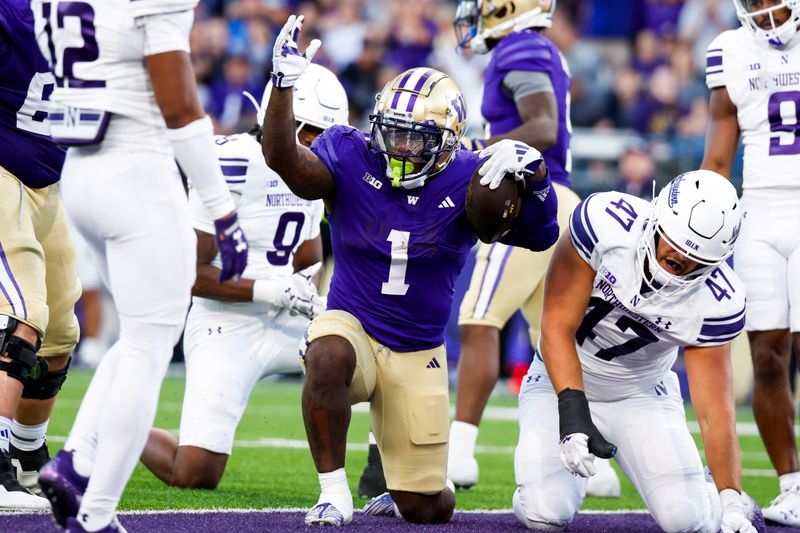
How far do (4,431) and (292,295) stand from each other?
4.19 ft

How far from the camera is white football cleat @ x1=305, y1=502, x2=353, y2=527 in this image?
386cm

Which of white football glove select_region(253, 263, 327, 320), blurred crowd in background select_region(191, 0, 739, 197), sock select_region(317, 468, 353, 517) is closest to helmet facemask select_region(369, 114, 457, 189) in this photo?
white football glove select_region(253, 263, 327, 320)

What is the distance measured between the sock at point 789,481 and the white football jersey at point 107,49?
2.89m

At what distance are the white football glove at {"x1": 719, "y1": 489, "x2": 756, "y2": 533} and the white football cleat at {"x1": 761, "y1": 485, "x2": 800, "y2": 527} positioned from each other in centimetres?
82

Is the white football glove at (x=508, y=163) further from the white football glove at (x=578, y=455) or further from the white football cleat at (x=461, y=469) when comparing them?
the white football cleat at (x=461, y=469)

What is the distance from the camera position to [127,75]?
122 inches

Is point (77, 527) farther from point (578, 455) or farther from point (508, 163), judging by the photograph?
point (508, 163)

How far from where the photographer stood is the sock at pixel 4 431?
392 cm

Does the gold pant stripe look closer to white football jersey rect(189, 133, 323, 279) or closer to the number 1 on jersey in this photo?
white football jersey rect(189, 133, 323, 279)

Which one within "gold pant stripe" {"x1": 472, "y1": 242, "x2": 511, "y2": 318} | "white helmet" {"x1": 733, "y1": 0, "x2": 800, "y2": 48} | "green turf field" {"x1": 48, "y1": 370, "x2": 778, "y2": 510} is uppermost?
"white helmet" {"x1": 733, "y1": 0, "x2": 800, "y2": 48}

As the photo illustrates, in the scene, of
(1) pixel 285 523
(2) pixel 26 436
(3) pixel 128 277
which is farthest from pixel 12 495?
(3) pixel 128 277

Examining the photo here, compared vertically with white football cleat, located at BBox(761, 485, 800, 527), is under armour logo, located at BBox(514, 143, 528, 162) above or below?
above

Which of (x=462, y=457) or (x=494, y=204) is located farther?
(x=462, y=457)

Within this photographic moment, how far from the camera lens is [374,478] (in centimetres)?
477
